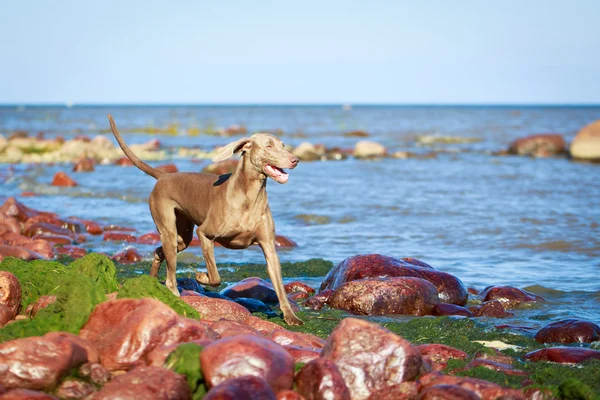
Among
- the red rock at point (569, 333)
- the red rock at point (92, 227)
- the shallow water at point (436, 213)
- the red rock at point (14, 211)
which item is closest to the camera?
the red rock at point (569, 333)

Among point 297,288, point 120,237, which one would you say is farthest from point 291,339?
point 120,237

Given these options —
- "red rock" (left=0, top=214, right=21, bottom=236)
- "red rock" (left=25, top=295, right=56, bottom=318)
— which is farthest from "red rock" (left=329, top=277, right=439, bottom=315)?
"red rock" (left=0, top=214, right=21, bottom=236)

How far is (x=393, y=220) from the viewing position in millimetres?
17453

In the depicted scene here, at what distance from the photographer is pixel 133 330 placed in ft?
18.2

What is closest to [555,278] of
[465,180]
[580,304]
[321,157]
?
[580,304]

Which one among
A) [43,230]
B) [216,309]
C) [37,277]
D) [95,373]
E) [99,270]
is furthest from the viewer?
[43,230]

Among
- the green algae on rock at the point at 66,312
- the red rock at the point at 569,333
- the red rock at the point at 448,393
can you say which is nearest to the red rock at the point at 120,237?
the green algae on rock at the point at 66,312

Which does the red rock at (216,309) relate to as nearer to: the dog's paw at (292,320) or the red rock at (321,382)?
the dog's paw at (292,320)

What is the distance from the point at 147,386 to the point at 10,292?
8.96 ft

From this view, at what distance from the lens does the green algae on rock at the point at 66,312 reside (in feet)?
19.1

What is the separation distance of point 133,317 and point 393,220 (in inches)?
482

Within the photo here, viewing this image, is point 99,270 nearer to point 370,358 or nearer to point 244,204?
point 244,204

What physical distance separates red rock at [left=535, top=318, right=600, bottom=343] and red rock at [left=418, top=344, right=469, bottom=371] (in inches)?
51.7

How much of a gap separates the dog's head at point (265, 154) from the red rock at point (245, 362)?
9.16ft
